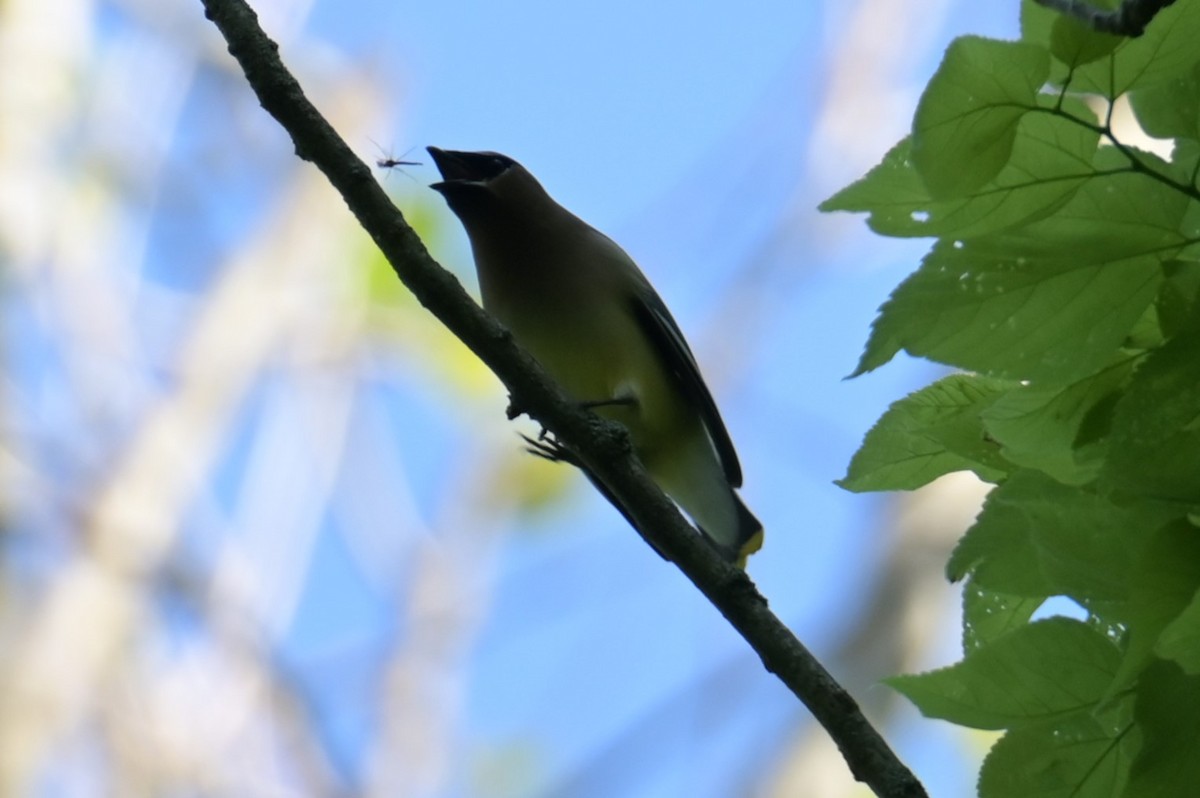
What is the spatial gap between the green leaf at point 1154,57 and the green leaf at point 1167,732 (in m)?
0.54

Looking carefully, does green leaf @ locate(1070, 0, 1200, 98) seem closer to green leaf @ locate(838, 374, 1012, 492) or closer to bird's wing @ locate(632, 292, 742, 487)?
green leaf @ locate(838, 374, 1012, 492)

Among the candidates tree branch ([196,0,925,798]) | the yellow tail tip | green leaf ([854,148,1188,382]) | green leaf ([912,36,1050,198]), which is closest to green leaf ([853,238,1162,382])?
green leaf ([854,148,1188,382])

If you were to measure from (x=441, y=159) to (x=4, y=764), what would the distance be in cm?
683

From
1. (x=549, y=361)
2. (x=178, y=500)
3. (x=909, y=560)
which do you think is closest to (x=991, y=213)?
(x=549, y=361)

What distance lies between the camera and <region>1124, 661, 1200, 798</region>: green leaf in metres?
1.44

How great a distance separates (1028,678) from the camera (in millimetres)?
1607

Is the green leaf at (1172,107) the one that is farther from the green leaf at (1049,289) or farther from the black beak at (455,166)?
the black beak at (455,166)

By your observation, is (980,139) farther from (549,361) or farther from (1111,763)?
(549,361)

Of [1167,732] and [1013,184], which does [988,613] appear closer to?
[1167,732]

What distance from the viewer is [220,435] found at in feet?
40.7

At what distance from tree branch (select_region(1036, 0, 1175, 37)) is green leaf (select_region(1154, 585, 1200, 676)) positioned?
50 centimetres

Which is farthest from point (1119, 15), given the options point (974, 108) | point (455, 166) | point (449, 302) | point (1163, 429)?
point (455, 166)

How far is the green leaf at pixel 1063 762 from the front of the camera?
1.58 metres

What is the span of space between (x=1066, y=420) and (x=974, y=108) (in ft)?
1.06
